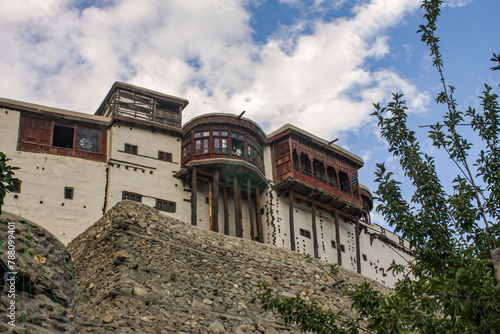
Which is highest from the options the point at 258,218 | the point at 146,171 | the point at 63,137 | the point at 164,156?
the point at 63,137

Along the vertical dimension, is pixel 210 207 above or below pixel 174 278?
above

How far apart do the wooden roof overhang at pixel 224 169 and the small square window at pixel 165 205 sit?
1802 millimetres

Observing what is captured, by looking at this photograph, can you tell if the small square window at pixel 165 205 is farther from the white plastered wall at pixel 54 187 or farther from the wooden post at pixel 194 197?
the white plastered wall at pixel 54 187

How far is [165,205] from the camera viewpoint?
101ft

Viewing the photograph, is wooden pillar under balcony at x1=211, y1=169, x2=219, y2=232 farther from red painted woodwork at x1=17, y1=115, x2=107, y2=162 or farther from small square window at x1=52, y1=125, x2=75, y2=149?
small square window at x1=52, y1=125, x2=75, y2=149

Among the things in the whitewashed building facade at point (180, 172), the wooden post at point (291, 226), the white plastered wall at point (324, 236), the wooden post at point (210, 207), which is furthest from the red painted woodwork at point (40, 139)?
the wooden post at point (291, 226)

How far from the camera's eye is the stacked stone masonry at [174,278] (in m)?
17.0

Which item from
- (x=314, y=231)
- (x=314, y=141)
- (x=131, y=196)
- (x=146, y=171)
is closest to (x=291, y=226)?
(x=314, y=231)

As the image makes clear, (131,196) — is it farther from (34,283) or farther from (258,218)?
(34,283)

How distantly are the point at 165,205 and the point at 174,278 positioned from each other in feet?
38.7

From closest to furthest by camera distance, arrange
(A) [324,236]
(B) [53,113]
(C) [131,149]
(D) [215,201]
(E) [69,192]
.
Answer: (E) [69,192] → (B) [53,113] → (D) [215,201] → (C) [131,149] → (A) [324,236]

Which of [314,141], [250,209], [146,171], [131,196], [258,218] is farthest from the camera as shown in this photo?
[314,141]

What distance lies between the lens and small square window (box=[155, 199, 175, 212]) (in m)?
30.6

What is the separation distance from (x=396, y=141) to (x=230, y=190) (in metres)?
23.1
